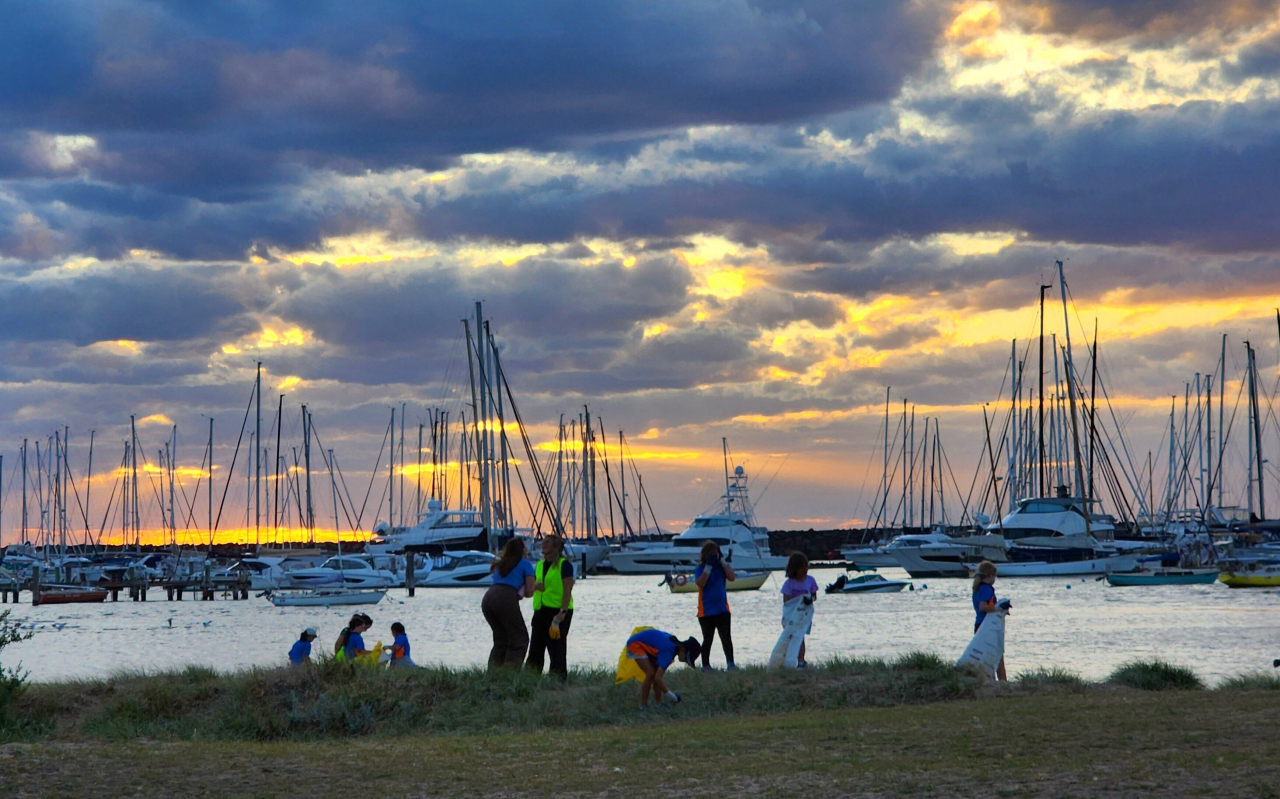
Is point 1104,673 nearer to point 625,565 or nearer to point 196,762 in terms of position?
point 196,762

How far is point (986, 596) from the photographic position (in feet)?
55.7

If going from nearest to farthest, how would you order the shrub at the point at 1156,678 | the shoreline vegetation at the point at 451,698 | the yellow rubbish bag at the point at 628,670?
1. the yellow rubbish bag at the point at 628,670
2. the shoreline vegetation at the point at 451,698
3. the shrub at the point at 1156,678

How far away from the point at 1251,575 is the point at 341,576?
46.9 meters

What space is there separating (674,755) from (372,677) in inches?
226

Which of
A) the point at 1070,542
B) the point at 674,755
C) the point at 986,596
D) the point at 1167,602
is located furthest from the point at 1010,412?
the point at 674,755

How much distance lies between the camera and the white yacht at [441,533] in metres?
91.4

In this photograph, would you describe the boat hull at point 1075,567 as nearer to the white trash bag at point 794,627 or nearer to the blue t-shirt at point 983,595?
the white trash bag at point 794,627

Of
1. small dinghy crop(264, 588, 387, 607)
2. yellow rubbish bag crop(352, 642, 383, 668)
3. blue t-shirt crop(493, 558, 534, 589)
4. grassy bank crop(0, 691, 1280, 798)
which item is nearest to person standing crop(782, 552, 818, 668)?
blue t-shirt crop(493, 558, 534, 589)

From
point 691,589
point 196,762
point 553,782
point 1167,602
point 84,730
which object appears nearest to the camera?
point 553,782

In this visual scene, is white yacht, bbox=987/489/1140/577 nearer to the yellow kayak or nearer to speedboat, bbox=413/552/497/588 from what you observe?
the yellow kayak

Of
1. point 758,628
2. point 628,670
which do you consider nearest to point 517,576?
point 628,670

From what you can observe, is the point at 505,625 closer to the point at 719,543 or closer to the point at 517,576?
the point at 517,576

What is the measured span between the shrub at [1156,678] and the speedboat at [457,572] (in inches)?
2620

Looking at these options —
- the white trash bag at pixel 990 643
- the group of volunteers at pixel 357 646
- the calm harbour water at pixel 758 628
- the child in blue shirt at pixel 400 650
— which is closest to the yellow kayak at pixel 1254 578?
the calm harbour water at pixel 758 628
